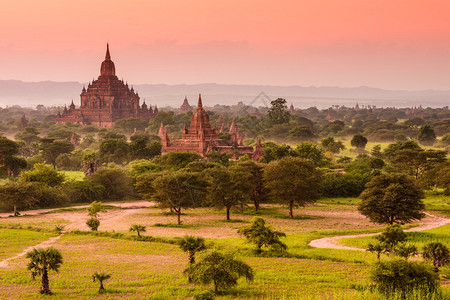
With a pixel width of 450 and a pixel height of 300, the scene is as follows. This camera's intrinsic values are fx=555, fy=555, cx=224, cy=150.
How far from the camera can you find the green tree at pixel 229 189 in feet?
170

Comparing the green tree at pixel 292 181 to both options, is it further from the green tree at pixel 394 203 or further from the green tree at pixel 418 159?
the green tree at pixel 418 159

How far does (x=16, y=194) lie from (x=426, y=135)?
101m

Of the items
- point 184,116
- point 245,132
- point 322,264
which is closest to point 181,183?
point 322,264

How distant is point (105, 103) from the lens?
17188cm

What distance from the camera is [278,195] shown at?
53406mm

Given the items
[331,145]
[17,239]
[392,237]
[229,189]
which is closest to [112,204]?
[229,189]

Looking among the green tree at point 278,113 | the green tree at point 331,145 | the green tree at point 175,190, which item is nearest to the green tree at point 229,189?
the green tree at point 175,190

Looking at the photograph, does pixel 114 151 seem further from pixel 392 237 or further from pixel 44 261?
pixel 44 261

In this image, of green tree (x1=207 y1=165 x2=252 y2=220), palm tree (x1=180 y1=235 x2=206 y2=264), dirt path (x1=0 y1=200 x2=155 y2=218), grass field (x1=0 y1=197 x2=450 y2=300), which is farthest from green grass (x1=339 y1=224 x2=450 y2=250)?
dirt path (x1=0 y1=200 x2=155 y2=218)

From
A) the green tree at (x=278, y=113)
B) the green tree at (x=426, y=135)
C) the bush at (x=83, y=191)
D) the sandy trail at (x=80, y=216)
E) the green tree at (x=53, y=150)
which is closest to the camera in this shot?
the sandy trail at (x=80, y=216)

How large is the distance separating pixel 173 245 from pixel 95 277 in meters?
11.1

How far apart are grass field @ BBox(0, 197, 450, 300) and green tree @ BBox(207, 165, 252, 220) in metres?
1.67

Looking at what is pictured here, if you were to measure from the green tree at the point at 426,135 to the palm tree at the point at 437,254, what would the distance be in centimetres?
10252

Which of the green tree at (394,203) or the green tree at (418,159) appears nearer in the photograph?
the green tree at (394,203)
